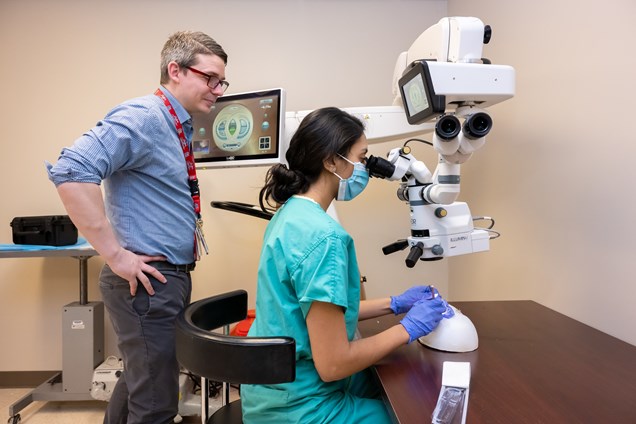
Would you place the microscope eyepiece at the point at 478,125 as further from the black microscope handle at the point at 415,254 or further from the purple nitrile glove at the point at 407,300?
the purple nitrile glove at the point at 407,300

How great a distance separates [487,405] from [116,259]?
1027mm

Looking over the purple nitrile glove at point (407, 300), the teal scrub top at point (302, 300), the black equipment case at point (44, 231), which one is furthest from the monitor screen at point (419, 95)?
the black equipment case at point (44, 231)

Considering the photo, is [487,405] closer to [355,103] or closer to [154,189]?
[154,189]

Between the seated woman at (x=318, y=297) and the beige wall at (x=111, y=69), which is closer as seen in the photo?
the seated woman at (x=318, y=297)

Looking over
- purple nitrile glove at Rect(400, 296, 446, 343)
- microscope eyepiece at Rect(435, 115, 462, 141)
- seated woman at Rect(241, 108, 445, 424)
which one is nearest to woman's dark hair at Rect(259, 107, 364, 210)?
seated woman at Rect(241, 108, 445, 424)

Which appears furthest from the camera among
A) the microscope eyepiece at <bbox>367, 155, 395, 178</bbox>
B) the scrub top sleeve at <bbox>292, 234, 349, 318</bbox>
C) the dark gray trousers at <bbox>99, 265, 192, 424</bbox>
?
the dark gray trousers at <bbox>99, 265, 192, 424</bbox>

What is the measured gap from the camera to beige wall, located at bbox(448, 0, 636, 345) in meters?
1.20

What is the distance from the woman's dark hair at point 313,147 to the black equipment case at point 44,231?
61.9 inches

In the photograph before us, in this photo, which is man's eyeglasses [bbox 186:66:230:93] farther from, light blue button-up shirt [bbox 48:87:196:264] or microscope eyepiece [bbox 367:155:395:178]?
microscope eyepiece [bbox 367:155:395:178]

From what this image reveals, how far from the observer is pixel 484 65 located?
111 cm

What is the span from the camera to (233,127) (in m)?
1.62

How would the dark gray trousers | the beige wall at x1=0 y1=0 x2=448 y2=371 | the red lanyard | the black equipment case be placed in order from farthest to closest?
1. the beige wall at x1=0 y1=0 x2=448 y2=371
2. the black equipment case
3. the red lanyard
4. the dark gray trousers

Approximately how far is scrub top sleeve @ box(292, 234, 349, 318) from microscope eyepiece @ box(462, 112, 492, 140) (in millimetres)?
439

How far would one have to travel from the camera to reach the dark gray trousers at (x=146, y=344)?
1.23 m
